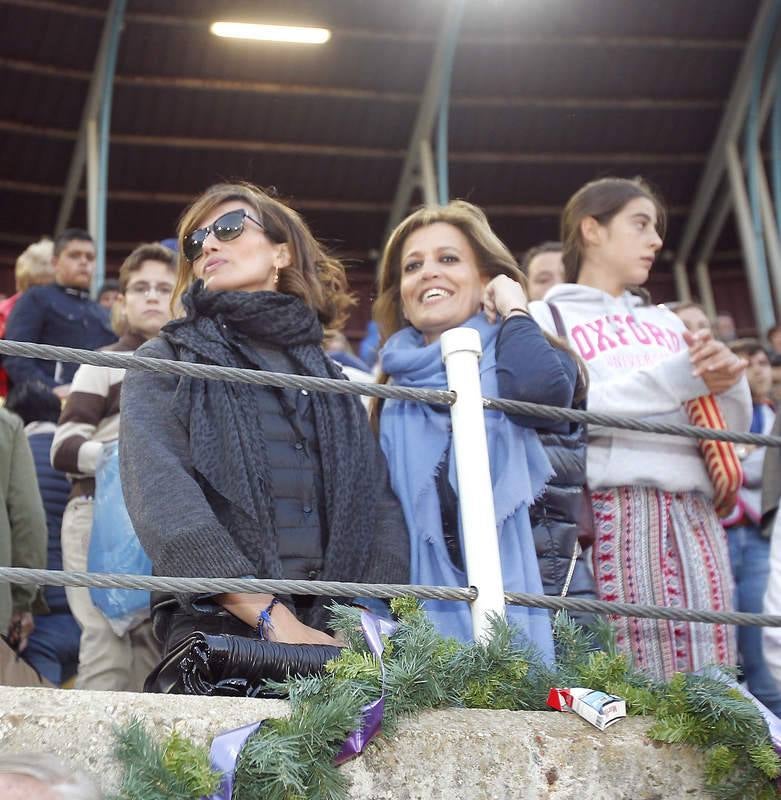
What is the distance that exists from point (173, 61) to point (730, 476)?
33.0 ft

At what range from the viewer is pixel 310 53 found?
12312mm

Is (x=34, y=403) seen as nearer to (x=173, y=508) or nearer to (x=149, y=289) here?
(x=149, y=289)

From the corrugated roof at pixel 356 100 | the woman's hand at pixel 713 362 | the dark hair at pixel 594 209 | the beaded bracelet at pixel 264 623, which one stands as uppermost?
the corrugated roof at pixel 356 100

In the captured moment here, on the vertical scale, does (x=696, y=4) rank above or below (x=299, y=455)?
above

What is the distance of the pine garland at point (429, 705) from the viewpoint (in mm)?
1777

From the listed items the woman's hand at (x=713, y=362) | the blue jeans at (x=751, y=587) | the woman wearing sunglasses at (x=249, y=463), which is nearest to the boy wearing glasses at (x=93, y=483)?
the woman wearing sunglasses at (x=249, y=463)

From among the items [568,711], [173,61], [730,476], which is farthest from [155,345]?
[173,61]

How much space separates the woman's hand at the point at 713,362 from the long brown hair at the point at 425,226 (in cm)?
46

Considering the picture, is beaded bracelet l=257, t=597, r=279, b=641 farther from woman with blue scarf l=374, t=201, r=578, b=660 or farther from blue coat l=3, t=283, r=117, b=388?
blue coat l=3, t=283, r=117, b=388

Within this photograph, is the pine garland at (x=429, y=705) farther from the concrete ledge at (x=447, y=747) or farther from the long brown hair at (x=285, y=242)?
the long brown hair at (x=285, y=242)

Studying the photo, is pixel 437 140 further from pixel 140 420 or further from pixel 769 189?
pixel 140 420

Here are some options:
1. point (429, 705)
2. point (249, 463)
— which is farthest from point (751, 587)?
point (429, 705)

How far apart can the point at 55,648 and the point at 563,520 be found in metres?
1.83

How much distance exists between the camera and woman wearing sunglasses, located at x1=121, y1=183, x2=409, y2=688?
7.67ft
